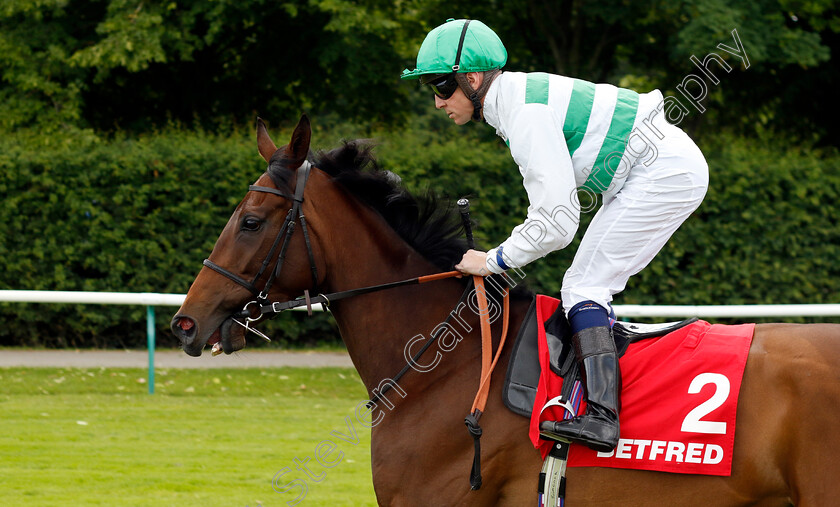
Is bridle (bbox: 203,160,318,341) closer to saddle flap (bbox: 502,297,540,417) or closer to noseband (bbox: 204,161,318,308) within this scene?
noseband (bbox: 204,161,318,308)

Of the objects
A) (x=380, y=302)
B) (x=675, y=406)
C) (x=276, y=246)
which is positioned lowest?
(x=675, y=406)

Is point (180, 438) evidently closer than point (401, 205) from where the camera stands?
No

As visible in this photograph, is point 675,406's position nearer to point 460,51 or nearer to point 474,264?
point 474,264

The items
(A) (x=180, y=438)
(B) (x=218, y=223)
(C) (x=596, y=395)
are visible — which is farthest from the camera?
(B) (x=218, y=223)

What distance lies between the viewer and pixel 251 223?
3.15 m

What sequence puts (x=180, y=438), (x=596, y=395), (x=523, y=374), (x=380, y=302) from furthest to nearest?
(x=180, y=438)
(x=380, y=302)
(x=523, y=374)
(x=596, y=395)

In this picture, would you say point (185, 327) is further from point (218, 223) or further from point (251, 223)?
point (218, 223)

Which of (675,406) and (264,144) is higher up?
(264,144)

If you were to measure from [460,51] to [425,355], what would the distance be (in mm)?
1118

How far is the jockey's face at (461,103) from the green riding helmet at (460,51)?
35 millimetres

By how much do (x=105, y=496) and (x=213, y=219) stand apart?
5.38m

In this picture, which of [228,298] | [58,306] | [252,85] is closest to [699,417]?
[228,298]

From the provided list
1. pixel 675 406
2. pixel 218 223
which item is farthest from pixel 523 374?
pixel 218 223

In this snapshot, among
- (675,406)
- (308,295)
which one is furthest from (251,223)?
(675,406)
